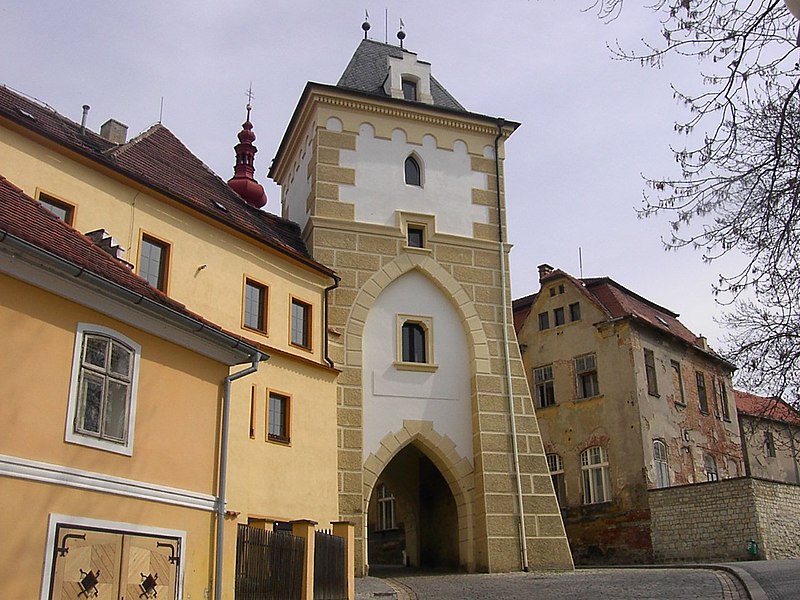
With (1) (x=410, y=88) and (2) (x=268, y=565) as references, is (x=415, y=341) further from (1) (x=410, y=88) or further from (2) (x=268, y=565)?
(2) (x=268, y=565)

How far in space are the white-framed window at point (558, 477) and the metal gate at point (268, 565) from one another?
18.7 m

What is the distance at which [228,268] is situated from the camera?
59.9 ft

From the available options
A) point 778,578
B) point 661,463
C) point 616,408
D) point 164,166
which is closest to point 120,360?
point 164,166

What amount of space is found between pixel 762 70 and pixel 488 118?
704 inches

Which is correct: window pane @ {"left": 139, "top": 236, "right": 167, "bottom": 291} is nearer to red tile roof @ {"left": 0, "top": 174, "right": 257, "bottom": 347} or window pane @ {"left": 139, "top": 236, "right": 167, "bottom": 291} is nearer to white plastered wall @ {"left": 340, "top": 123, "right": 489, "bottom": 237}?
red tile roof @ {"left": 0, "top": 174, "right": 257, "bottom": 347}

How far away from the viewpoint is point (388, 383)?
2191 centimetres

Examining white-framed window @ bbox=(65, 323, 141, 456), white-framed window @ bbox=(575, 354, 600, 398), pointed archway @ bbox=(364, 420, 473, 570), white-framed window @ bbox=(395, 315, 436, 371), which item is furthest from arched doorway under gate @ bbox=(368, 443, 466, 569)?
white-framed window @ bbox=(65, 323, 141, 456)

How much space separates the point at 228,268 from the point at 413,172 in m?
7.72

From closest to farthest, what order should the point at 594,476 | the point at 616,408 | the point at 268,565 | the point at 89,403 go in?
the point at 89,403 → the point at 268,565 → the point at 616,408 → the point at 594,476

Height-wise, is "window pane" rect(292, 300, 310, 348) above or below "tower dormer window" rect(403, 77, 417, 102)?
below

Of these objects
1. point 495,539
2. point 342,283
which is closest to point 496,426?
point 495,539

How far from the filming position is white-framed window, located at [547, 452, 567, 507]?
30.7 meters

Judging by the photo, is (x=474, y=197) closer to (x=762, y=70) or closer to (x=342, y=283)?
(x=342, y=283)

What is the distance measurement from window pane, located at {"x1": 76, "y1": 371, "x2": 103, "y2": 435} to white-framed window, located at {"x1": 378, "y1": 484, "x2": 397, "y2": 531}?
83.4 ft
